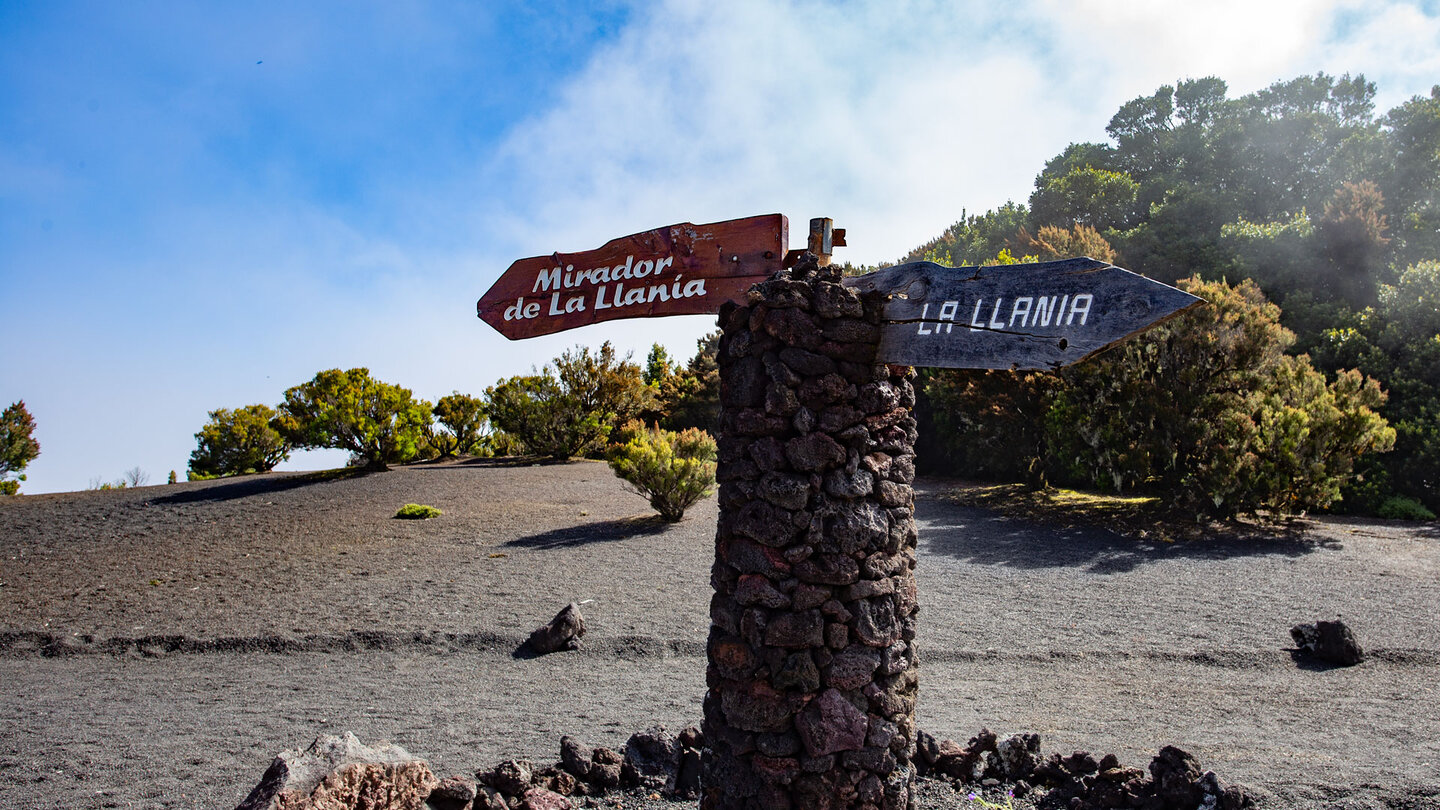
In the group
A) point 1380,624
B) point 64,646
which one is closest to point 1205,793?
point 1380,624

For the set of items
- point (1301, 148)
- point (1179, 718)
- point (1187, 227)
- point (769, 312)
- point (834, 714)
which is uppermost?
point (1301, 148)

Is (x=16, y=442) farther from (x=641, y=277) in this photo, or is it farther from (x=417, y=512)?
(x=641, y=277)

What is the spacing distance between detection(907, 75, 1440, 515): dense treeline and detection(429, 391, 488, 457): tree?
11.1 meters

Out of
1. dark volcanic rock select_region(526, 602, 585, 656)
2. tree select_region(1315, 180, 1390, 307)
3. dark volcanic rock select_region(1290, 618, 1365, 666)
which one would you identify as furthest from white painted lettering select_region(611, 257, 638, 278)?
tree select_region(1315, 180, 1390, 307)

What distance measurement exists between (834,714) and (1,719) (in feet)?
20.2

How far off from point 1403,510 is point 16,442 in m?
28.6

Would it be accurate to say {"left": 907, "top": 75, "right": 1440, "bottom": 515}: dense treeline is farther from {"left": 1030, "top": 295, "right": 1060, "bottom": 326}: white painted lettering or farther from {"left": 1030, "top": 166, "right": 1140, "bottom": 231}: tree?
{"left": 1030, "top": 295, "right": 1060, "bottom": 326}: white painted lettering

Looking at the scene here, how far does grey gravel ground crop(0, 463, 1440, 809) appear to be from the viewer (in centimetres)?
497

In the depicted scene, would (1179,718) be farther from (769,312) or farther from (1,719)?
(1,719)

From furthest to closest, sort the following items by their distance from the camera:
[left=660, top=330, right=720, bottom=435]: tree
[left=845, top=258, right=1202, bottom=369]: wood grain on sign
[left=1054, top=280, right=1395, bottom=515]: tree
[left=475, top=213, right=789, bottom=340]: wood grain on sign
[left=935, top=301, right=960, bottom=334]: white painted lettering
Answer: [left=660, top=330, right=720, bottom=435]: tree, [left=1054, top=280, right=1395, bottom=515]: tree, [left=475, top=213, right=789, bottom=340]: wood grain on sign, [left=935, top=301, right=960, bottom=334]: white painted lettering, [left=845, top=258, right=1202, bottom=369]: wood grain on sign

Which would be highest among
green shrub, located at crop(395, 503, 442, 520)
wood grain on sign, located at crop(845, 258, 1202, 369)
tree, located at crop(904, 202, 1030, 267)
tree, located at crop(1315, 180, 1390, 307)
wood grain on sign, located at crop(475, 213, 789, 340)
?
tree, located at crop(904, 202, 1030, 267)

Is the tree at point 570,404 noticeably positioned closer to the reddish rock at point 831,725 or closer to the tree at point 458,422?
the tree at point 458,422

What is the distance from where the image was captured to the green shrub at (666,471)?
466 inches

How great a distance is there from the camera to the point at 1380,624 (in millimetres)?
7805
